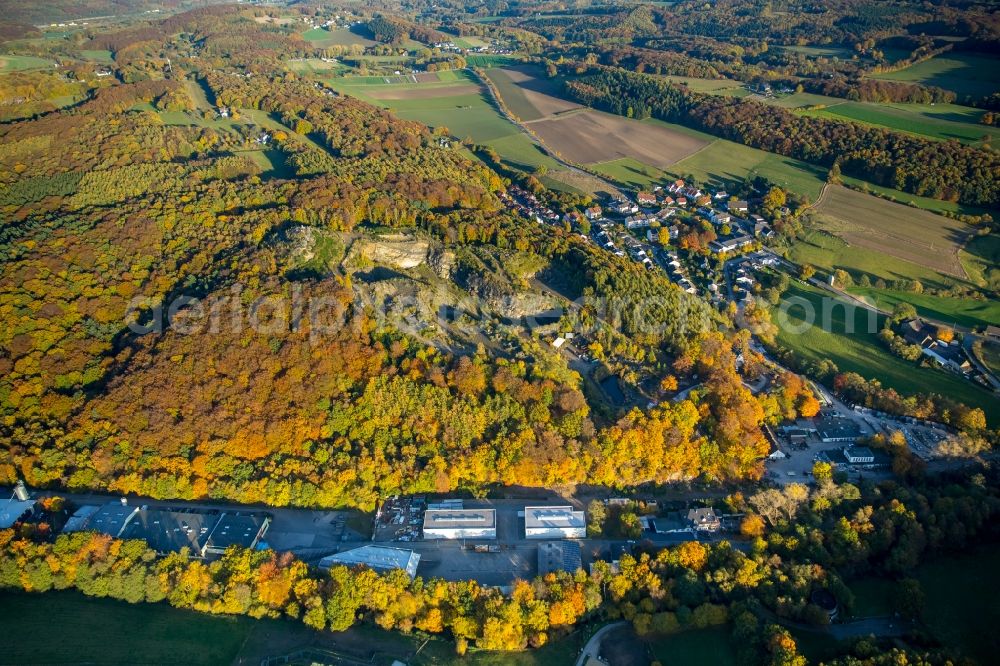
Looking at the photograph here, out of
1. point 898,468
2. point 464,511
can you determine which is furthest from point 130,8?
point 898,468

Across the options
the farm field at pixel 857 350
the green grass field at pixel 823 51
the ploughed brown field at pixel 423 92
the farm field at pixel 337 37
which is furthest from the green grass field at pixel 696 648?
the farm field at pixel 337 37

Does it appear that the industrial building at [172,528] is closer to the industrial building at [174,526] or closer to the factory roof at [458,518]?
the industrial building at [174,526]

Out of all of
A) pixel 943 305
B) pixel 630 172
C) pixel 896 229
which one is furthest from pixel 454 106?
pixel 943 305

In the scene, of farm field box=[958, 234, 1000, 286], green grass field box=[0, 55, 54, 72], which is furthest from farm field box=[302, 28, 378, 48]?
farm field box=[958, 234, 1000, 286]

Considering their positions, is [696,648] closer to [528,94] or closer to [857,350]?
[857,350]

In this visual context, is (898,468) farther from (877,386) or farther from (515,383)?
(515,383)

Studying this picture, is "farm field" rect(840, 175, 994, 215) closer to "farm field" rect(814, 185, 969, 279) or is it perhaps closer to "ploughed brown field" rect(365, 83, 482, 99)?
"farm field" rect(814, 185, 969, 279)
